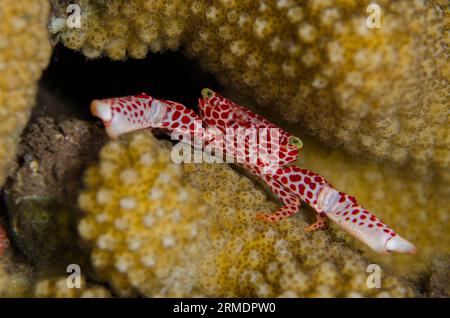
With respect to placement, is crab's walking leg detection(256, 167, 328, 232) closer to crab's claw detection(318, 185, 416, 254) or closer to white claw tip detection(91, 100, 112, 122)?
crab's claw detection(318, 185, 416, 254)

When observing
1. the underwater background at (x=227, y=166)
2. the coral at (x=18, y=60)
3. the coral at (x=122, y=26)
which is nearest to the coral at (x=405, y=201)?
the underwater background at (x=227, y=166)

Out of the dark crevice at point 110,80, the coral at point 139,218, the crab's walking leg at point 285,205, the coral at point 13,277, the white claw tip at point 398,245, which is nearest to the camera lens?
the coral at point 139,218

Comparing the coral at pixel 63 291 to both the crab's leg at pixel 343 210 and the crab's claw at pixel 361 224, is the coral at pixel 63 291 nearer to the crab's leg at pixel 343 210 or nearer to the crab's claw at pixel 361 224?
→ the crab's leg at pixel 343 210

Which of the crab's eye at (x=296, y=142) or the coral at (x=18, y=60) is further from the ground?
the coral at (x=18, y=60)

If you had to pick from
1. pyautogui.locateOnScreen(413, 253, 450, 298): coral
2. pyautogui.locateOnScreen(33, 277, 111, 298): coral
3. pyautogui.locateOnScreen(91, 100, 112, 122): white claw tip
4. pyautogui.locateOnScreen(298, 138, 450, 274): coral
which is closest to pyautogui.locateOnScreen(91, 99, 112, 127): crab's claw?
pyautogui.locateOnScreen(91, 100, 112, 122): white claw tip

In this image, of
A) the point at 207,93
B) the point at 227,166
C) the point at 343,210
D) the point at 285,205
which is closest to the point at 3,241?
the point at 227,166

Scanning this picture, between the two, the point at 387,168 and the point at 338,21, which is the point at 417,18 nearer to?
the point at 338,21

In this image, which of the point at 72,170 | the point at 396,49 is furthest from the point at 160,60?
the point at 396,49
